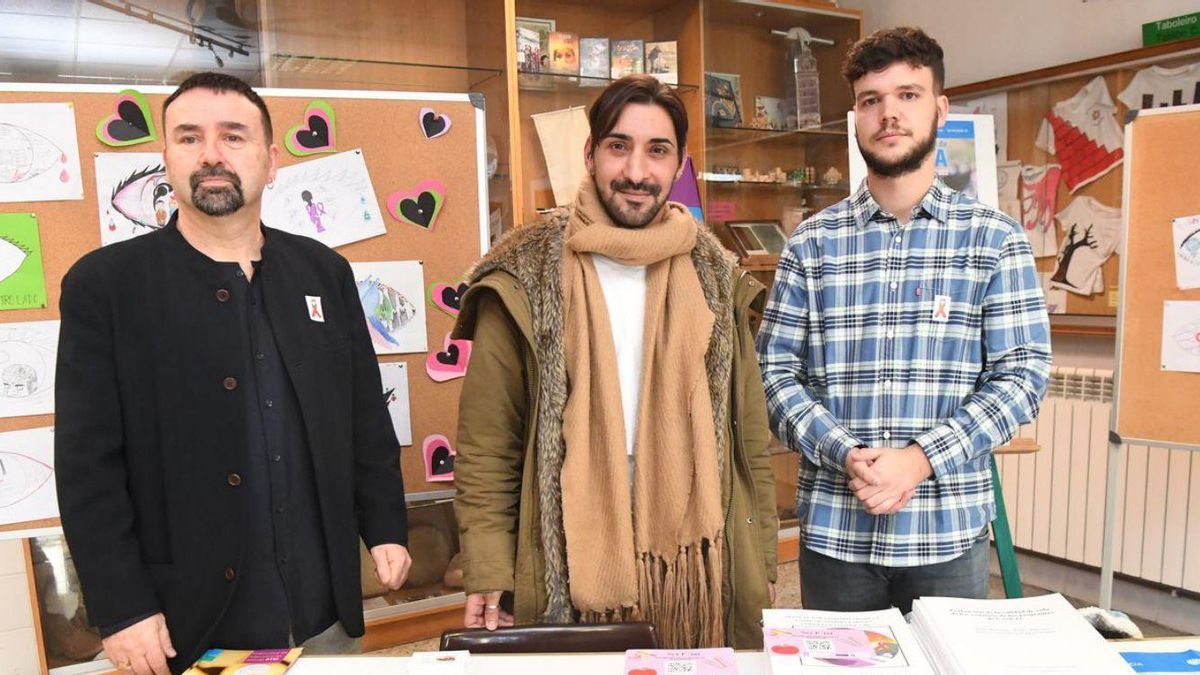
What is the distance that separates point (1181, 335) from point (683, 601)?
1.78m

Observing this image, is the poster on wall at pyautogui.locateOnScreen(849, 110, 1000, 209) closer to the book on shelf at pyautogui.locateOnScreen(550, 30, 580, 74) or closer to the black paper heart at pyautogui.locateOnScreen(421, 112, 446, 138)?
the black paper heart at pyautogui.locateOnScreen(421, 112, 446, 138)

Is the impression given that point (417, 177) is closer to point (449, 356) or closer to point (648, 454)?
point (449, 356)

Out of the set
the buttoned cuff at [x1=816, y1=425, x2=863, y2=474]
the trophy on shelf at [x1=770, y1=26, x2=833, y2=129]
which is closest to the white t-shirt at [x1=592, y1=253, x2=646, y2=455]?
the buttoned cuff at [x1=816, y1=425, x2=863, y2=474]

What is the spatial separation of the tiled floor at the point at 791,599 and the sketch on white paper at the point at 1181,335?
3.17 ft

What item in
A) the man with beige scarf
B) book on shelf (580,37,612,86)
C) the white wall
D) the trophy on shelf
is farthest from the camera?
the trophy on shelf

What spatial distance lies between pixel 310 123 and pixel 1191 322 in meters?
2.55

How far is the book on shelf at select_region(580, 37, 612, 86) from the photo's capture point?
330 centimetres

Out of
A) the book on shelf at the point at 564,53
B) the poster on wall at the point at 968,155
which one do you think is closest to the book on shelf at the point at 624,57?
the book on shelf at the point at 564,53

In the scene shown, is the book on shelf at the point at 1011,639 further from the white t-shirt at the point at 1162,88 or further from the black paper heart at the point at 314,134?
the white t-shirt at the point at 1162,88

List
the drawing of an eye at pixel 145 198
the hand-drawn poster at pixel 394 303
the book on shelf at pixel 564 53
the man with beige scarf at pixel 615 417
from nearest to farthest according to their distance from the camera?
the man with beige scarf at pixel 615 417, the drawing of an eye at pixel 145 198, the hand-drawn poster at pixel 394 303, the book on shelf at pixel 564 53

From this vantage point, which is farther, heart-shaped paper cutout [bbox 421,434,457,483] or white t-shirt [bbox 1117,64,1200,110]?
white t-shirt [bbox 1117,64,1200,110]

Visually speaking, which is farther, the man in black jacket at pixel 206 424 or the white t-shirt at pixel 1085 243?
the white t-shirt at pixel 1085 243

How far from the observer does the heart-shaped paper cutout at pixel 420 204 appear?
2.19 m

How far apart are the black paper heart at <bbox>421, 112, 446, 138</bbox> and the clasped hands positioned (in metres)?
1.50
